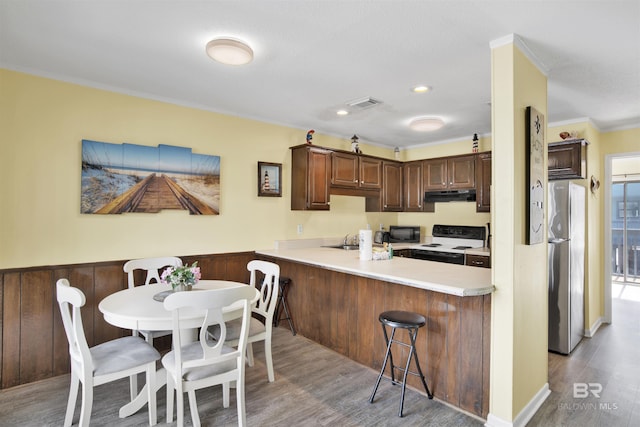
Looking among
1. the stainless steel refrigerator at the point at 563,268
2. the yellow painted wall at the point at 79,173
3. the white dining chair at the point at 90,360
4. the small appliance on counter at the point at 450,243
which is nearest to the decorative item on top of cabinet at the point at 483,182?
the small appliance on counter at the point at 450,243

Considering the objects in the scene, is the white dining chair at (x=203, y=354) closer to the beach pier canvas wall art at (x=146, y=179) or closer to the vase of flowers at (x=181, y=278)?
the vase of flowers at (x=181, y=278)

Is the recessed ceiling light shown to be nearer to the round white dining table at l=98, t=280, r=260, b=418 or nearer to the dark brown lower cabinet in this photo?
the dark brown lower cabinet

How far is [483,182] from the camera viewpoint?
460 cm

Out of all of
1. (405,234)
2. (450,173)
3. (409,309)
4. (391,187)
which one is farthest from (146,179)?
(450,173)

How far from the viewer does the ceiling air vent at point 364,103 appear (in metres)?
3.42

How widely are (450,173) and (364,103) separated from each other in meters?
2.11

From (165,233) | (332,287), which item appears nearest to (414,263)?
(332,287)

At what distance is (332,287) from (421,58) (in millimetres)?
2174

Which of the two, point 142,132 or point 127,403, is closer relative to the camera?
point 127,403

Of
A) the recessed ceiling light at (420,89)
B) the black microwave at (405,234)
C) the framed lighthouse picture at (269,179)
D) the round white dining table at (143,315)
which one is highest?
the recessed ceiling light at (420,89)

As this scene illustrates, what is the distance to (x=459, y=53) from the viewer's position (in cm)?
242

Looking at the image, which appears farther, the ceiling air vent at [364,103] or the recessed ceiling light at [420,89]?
the ceiling air vent at [364,103]

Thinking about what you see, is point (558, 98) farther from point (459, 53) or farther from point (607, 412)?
point (607, 412)

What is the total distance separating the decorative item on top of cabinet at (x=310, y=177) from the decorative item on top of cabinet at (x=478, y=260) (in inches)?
75.9
